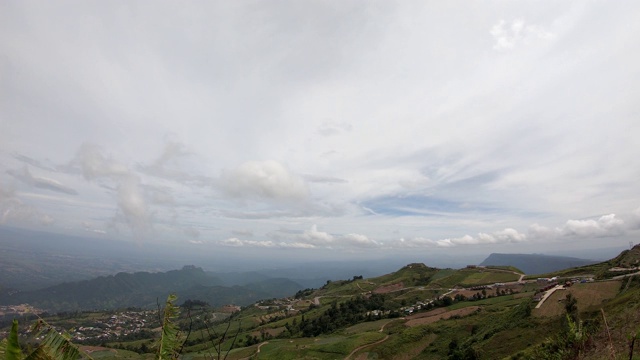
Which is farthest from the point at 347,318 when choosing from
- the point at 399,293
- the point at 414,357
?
the point at 414,357

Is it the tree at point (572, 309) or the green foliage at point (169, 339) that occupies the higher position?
the green foliage at point (169, 339)

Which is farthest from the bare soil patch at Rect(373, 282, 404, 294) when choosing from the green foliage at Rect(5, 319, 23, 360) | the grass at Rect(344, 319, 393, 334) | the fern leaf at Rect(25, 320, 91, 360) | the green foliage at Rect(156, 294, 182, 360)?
the green foliage at Rect(5, 319, 23, 360)

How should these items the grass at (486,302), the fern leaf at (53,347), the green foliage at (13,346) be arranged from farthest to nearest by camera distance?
the grass at (486,302) < the fern leaf at (53,347) < the green foliage at (13,346)

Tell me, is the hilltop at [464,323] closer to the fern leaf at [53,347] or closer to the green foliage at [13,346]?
the fern leaf at [53,347]

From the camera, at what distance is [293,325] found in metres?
97.8

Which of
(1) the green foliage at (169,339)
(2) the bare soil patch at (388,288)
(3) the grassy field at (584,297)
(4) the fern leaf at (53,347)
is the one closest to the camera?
(4) the fern leaf at (53,347)

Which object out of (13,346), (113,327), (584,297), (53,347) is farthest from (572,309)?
(113,327)

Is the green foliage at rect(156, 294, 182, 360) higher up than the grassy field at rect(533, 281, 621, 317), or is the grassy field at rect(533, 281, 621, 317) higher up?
the green foliage at rect(156, 294, 182, 360)

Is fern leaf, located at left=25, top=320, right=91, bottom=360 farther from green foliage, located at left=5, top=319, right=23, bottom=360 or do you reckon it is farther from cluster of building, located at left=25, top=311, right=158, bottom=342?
cluster of building, located at left=25, top=311, right=158, bottom=342

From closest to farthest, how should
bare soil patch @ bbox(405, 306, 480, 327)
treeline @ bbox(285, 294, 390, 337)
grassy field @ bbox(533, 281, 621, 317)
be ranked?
grassy field @ bbox(533, 281, 621, 317), bare soil patch @ bbox(405, 306, 480, 327), treeline @ bbox(285, 294, 390, 337)

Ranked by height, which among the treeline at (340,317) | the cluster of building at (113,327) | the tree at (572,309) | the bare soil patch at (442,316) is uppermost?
the tree at (572,309)

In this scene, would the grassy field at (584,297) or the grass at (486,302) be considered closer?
the grassy field at (584,297)

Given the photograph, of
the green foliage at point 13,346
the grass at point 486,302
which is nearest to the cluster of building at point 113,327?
the grass at point 486,302

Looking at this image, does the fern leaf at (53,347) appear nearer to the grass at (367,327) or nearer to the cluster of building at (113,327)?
the grass at (367,327)
